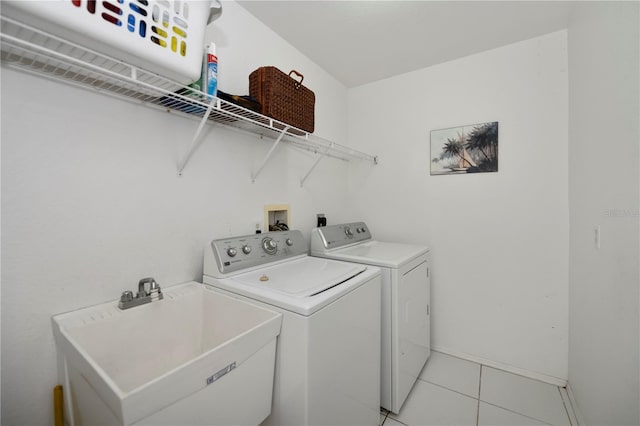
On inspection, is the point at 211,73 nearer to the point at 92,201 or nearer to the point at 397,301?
the point at 92,201

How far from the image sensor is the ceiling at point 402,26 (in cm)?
168

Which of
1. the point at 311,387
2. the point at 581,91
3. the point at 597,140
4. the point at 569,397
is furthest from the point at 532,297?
the point at 311,387

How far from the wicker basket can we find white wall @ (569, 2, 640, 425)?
4.76 feet

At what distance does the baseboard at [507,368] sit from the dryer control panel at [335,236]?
1.19 meters

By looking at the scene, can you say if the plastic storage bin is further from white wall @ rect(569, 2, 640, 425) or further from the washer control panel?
white wall @ rect(569, 2, 640, 425)

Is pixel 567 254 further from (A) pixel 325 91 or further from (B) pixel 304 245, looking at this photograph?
(A) pixel 325 91

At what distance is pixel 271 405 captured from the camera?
1.09 meters

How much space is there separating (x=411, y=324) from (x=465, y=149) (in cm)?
144

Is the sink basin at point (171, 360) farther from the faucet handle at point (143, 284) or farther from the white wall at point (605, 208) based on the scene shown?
the white wall at point (605, 208)

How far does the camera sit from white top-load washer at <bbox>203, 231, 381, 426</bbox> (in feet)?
3.39

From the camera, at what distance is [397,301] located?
5.19 feet

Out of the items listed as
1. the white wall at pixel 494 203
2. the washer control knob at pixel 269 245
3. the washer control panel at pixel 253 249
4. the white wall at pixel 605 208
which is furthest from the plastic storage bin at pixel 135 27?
the white wall at pixel 494 203

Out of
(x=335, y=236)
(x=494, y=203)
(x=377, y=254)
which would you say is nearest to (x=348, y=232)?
(x=335, y=236)

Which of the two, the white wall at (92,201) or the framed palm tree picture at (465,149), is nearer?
the white wall at (92,201)
